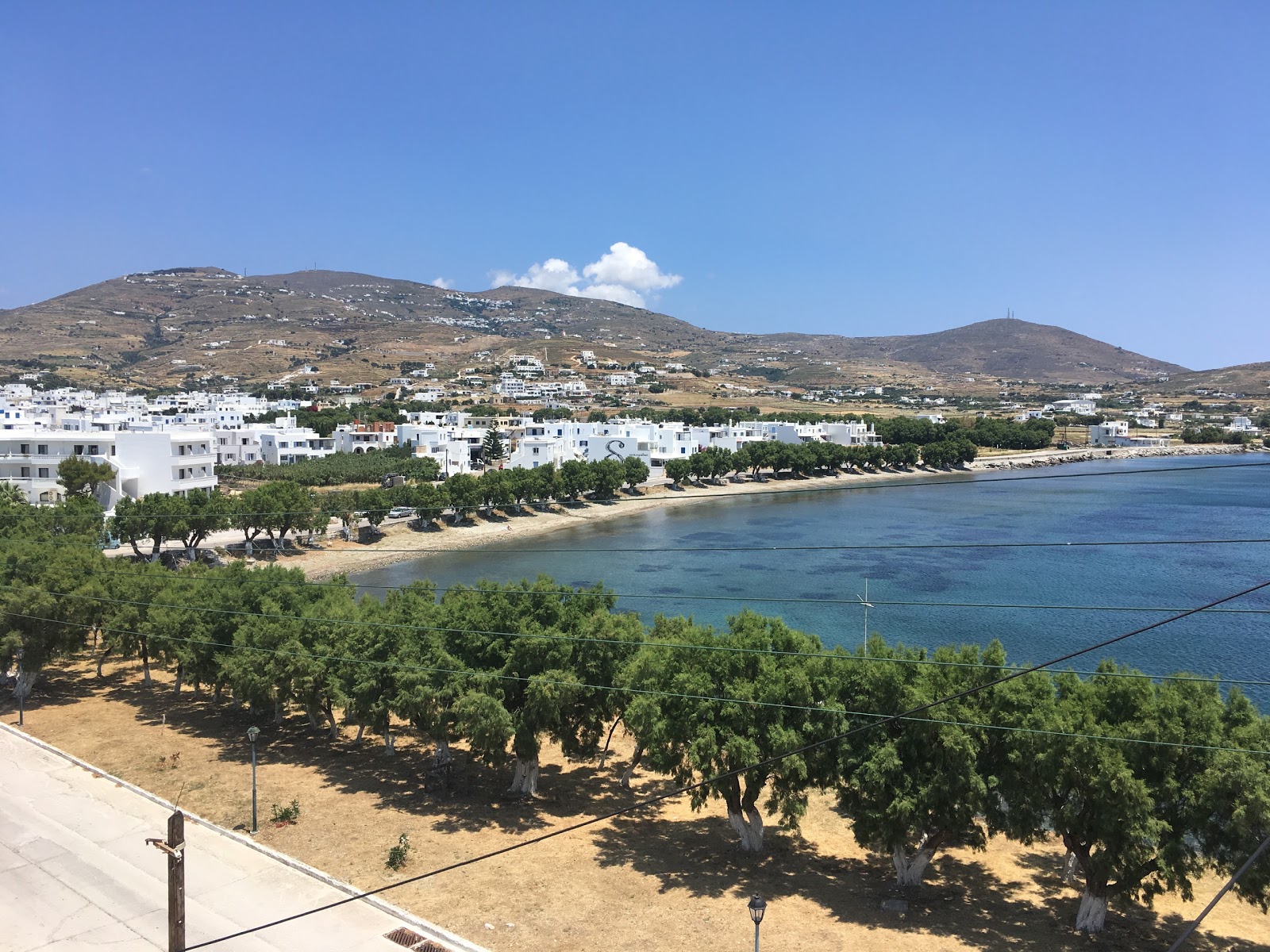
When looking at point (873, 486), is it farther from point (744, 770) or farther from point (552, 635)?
point (744, 770)

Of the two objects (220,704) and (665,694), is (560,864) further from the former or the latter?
(220,704)

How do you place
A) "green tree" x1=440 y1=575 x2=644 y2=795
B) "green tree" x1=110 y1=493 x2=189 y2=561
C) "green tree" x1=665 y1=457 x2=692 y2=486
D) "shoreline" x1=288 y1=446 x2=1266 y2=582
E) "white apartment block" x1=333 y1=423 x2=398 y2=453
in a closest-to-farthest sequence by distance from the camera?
"green tree" x1=440 y1=575 x2=644 y2=795
"green tree" x1=110 y1=493 x2=189 y2=561
"shoreline" x1=288 y1=446 x2=1266 y2=582
"green tree" x1=665 y1=457 x2=692 y2=486
"white apartment block" x1=333 y1=423 x2=398 y2=453

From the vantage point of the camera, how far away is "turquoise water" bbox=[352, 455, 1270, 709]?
67.4 feet

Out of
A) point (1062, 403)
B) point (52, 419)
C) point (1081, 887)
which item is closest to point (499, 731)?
point (1081, 887)

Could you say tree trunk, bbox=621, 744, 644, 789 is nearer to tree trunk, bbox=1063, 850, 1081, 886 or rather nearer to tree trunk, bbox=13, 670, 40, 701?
tree trunk, bbox=1063, 850, 1081, 886

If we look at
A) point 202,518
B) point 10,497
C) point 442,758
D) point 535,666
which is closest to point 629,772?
point 535,666

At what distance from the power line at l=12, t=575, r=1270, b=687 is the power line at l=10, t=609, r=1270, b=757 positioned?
48 centimetres

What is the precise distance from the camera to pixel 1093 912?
24.9 feet

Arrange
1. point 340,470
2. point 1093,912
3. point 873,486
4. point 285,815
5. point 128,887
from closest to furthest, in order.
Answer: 1. point 1093,912
2. point 128,887
3. point 285,815
4. point 873,486
5. point 340,470

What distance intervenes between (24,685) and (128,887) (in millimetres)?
7970

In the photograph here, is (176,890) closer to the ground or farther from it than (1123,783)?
farther from it

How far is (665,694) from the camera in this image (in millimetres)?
9195

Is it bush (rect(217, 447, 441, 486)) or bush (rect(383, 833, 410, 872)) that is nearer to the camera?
bush (rect(383, 833, 410, 872))

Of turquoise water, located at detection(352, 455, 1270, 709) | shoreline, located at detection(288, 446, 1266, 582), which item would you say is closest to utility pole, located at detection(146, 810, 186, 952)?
turquoise water, located at detection(352, 455, 1270, 709)
